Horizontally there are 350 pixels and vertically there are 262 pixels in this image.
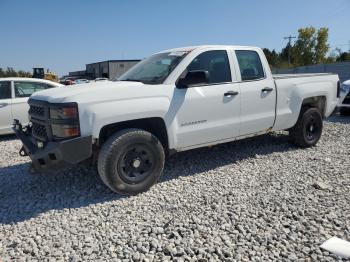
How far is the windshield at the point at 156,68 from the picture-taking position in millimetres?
4621

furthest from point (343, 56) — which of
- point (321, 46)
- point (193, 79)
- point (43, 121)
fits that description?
point (43, 121)

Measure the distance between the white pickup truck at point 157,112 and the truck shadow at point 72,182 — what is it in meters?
0.44

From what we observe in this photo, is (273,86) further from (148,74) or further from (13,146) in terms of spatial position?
(13,146)

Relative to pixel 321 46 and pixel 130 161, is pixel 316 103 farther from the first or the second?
pixel 321 46

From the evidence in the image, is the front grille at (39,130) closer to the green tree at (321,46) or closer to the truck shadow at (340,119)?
the truck shadow at (340,119)

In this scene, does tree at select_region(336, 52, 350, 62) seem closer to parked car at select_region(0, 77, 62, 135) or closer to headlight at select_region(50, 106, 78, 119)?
parked car at select_region(0, 77, 62, 135)

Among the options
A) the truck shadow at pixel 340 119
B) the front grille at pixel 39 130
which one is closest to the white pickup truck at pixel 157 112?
the front grille at pixel 39 130

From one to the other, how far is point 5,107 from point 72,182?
425 cm

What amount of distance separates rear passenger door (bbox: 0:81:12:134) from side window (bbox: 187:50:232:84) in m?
5.34

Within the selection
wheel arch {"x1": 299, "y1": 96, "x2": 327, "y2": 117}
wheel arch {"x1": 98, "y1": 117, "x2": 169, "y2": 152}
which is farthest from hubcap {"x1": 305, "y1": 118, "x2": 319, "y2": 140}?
wheel arch {"x1": 98, "y1": 117, "x2": 169, "y2": 152}

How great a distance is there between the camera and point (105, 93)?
3.98 metres

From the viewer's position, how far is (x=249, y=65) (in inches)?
212

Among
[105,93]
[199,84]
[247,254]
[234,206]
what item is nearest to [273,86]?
[199,84]

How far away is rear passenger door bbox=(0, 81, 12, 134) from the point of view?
26.0 feet
